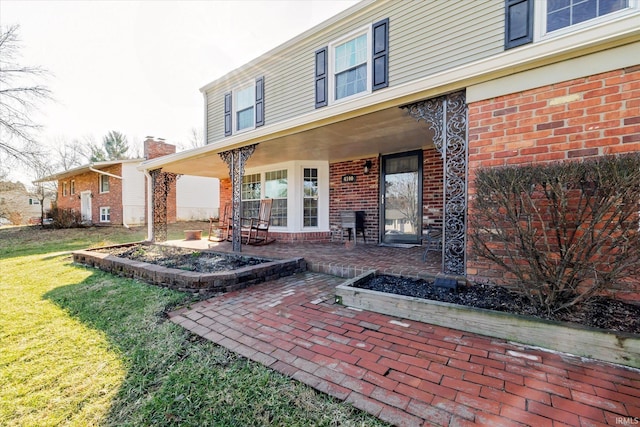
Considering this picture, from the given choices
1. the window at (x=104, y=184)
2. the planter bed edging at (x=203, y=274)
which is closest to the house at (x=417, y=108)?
the planter bed edging at (x=203, y=274)

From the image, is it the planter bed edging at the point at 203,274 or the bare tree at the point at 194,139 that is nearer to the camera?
the planter bed edging at the point at 203,274

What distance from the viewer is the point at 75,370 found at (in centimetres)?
187

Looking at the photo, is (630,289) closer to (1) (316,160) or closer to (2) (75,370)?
(2) (75,370)

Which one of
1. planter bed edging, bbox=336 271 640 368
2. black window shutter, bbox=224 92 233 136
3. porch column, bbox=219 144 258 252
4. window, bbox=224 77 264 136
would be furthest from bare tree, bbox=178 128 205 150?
planter bed edging, bbox=336 271 640 368

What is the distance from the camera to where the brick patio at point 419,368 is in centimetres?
135

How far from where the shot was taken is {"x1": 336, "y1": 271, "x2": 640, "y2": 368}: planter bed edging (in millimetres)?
1733

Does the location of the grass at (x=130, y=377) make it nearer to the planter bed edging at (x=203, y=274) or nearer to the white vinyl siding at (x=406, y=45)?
the planter bed edging at (x=203, y=274)

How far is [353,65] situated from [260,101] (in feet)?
7.89

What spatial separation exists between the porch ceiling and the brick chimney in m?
1.22

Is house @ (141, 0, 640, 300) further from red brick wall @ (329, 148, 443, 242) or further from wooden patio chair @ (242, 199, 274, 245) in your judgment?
wooden patio chair @ (242, 199, 274, 245)

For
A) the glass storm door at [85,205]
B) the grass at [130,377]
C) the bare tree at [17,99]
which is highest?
the bare tree at [17,99]

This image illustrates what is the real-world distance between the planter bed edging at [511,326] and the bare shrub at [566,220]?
0.84 feet

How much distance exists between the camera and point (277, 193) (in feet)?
23.7

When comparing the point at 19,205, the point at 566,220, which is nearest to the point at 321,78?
the point at 566,220
